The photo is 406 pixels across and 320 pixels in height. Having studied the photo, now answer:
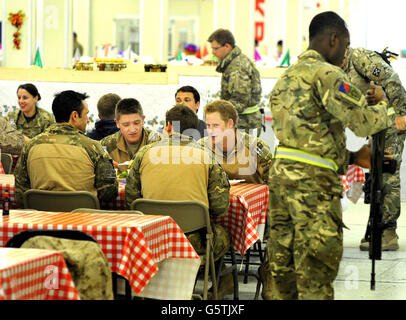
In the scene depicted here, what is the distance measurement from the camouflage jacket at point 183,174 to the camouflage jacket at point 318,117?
0.76 m

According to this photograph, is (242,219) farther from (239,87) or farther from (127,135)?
(239,87)

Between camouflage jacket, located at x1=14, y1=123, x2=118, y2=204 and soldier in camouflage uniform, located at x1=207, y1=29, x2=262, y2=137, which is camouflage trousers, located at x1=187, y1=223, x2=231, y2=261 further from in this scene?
soldier in camouflage uniform, located at x1=207, y1=29, x2=262, y2=137

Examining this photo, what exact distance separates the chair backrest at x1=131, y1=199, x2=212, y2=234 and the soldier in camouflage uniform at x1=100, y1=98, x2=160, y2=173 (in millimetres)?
1596

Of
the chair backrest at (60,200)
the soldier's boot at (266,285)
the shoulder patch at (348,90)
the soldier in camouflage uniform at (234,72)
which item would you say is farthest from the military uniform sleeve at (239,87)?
the shoulder patch at (348,90)

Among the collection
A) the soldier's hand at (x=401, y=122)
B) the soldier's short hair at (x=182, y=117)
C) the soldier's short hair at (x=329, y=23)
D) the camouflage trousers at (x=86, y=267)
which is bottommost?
the camouflage trousers at (x=86, y=267)

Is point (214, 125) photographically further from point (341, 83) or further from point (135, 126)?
point (341, 83)

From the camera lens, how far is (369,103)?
4098 millimetres

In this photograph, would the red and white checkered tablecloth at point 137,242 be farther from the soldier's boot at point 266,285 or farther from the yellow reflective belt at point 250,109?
the yellow reflective belt at point 250,109

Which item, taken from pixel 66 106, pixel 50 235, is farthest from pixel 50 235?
A: pixel 66 106

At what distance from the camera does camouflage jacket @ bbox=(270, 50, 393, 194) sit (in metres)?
3.71

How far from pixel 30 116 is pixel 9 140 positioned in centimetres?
164

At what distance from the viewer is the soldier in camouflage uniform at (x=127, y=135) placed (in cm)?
619
